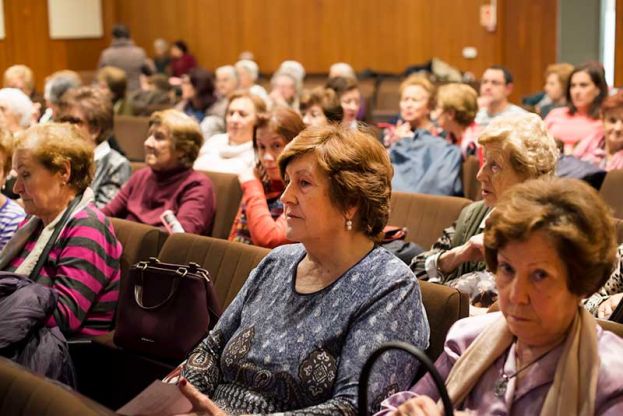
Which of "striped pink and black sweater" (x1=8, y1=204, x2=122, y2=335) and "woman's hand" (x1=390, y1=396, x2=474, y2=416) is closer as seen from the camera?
"woman's hand" (x1=390, y1=396, x2=474, y2=416)

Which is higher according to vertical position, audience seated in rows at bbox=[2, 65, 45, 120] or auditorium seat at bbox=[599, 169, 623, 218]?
audience seated in rows at bbox=[2, 65, 45, 120]

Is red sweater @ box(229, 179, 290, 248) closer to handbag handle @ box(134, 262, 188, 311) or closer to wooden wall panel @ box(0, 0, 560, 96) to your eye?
handbag handle @ box(134, 262, 188, 311)

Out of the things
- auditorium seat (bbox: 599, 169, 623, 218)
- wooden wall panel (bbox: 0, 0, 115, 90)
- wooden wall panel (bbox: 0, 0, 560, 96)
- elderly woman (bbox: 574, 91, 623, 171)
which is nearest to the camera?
auditorium seat (bbox: 599, 169, 623, 218)

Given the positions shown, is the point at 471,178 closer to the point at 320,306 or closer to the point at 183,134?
the point at 183,134

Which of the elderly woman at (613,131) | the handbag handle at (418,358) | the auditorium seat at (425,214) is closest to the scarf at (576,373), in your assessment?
the handbag handle at (418,358)

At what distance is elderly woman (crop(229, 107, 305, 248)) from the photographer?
4.08 meters

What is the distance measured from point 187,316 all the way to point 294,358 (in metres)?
0.78

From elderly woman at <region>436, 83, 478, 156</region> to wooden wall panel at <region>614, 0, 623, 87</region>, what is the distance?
522 cm

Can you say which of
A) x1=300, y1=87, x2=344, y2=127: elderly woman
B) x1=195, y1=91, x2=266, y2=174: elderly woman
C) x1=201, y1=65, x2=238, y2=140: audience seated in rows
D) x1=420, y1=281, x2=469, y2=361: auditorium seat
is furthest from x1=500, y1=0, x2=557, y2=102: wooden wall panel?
x1=420, y1=281, x2=469, y2=361: auditorium seat

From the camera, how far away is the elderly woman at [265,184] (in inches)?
161

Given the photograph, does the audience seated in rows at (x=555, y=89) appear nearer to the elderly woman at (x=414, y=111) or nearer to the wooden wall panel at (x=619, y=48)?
the wooden wall panel at (x=619, y=48)

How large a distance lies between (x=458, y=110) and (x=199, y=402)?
4.27 metres

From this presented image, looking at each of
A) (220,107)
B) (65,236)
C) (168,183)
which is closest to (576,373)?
(65,236)

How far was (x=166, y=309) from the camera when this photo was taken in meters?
3.18
